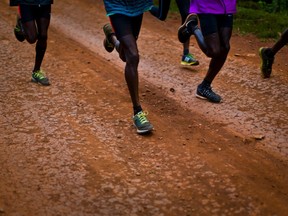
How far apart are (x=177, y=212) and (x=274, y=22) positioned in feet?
24.9

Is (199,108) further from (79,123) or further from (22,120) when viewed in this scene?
(22,120)

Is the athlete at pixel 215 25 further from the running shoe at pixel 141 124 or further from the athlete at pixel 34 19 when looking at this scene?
the athlete at pixel 34 19

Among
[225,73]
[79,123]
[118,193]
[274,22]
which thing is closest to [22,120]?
[79,123]

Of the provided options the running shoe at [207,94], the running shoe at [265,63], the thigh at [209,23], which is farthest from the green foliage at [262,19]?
the thigh at [209,23]

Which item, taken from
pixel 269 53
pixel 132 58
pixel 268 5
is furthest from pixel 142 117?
pixel 268 5

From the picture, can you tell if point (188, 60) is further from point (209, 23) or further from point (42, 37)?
point (42, 37)

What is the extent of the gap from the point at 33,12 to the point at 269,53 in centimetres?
354

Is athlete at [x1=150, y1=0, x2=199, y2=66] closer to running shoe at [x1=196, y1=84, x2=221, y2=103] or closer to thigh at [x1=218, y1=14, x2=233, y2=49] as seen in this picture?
thigh at [x1=218, y1=14, x2=233, y2=49]

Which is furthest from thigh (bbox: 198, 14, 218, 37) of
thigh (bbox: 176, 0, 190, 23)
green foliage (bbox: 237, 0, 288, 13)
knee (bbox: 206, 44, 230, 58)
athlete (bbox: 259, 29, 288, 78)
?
green foliage (bbox: 237, 0, 288, 13)

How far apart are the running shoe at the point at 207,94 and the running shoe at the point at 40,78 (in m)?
2.27

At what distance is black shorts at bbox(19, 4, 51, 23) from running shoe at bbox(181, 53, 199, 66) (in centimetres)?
244

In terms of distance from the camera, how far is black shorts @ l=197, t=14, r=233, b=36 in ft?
17.2

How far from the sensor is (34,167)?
162 inches

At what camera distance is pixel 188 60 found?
723 centimetres
